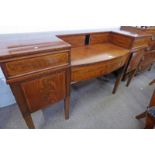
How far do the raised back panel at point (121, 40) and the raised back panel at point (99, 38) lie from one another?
7cm

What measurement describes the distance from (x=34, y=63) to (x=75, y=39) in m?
0.71

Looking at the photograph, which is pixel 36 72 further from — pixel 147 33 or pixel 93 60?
pixel 147 33

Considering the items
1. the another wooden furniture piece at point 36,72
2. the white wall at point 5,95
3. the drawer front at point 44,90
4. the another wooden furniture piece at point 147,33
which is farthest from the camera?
the another wooden furniture piece at point 147,33

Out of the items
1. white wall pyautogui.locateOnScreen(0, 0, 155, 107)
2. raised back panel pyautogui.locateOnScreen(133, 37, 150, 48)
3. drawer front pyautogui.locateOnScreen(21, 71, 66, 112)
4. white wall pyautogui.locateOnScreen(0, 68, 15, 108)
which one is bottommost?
white wall pyautogui.locateOnScreen(0, 68, 15, 108)

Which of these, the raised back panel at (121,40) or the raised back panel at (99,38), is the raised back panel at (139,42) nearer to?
the raised back panel at (121,40)

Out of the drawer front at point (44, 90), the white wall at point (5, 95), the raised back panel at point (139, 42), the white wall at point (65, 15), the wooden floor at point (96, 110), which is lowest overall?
the wooden floor at point (96, 110)

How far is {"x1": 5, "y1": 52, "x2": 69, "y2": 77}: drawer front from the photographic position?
669 millimetres

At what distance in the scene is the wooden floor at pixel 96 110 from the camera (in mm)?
1374

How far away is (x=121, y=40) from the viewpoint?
1.43m

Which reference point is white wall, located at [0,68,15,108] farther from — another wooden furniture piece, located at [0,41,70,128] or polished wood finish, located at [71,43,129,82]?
polished wood finish, located at [71,43,129,82]

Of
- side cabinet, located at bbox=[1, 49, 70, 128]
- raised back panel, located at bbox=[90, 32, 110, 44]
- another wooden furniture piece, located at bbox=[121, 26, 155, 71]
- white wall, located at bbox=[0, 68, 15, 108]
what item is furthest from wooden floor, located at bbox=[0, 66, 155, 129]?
raised back panel, located at bbox=[90, 32, 110, 44]

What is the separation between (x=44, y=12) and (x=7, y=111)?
128cm

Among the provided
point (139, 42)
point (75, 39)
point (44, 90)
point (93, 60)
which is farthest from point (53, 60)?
point (139, 42)

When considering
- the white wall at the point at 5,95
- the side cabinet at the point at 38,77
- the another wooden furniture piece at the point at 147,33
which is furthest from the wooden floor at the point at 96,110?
the another wooden furniture piece at the point at 147,33
